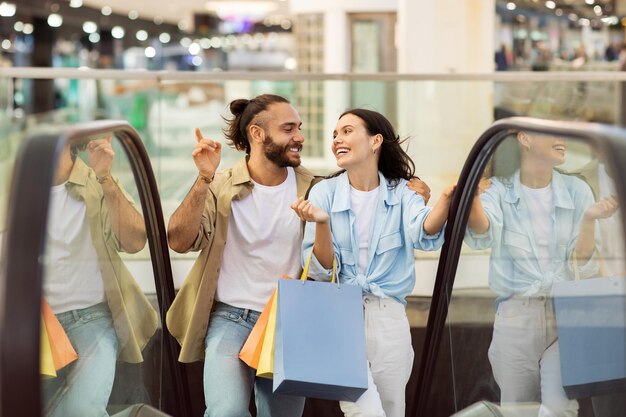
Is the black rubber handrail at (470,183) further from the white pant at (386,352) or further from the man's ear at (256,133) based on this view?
the man's ear at (256,133)

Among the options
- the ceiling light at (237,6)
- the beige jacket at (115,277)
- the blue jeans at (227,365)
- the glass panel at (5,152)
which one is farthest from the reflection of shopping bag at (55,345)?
the ceiling light at (237,6)

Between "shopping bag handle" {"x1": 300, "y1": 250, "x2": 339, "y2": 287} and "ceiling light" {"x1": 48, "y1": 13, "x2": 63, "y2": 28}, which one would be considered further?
"ceiling light" {"x1": 48, "y1": 13, "x2": 63, "y2": 28}

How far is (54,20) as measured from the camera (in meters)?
43.0

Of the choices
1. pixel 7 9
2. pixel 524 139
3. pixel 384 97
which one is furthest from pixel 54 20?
pixel 524 139

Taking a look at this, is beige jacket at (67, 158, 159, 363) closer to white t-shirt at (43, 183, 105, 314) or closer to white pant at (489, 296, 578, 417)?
white t-shirt at (43, 183, 105, 314)

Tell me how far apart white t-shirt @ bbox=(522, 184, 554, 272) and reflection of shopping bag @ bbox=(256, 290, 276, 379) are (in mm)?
961

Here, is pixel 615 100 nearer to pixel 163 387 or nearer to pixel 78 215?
pixel 163 387

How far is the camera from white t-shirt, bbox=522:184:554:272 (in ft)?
11.4

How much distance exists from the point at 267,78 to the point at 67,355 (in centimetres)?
465

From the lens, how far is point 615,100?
10383 millimetres

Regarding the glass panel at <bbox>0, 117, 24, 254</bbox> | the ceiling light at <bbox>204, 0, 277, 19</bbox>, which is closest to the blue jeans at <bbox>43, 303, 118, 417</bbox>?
the glass panel at <bbox>0, 117, 24, 254</bbox>

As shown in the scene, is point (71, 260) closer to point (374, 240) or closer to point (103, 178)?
point (103, 178)

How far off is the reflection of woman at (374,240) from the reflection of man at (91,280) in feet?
2.06

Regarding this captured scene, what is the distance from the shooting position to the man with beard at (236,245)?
4039 millimetres
